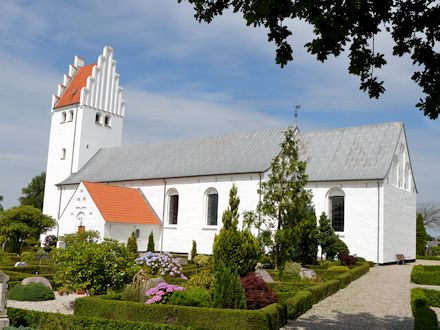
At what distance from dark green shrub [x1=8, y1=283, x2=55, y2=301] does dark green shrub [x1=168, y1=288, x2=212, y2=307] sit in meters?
4.19

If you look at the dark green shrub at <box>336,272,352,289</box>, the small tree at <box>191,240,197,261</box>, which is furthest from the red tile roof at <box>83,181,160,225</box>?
the dark green shrub at <box>336,272,352,289</box>

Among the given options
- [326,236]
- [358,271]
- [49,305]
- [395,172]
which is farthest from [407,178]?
[49,305]

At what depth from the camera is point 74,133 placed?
113ft

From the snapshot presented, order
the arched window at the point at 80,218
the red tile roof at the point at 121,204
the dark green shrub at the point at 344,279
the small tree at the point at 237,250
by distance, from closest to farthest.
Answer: the small tree at the point at 237,250, the dark green shrub at the point at 344,279, the red tile roof at the point at 121,204, the arched window at the point at 80,218

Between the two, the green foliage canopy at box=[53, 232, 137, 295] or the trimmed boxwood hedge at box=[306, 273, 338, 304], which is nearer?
the green foliage canopy at box=[53, 232, 137, 295]

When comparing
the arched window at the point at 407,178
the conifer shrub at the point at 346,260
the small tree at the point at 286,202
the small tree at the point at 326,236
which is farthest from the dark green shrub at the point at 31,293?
the arched window at the point at 407,178

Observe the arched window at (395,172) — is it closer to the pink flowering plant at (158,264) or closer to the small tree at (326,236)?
the small tree at (326,236)

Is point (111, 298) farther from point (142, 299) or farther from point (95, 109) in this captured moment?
point (95, 109)

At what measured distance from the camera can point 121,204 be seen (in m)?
28.5

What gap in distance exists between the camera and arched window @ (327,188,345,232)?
81.3ft

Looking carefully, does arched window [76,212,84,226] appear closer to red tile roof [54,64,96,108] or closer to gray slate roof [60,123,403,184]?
gray slate roof [60,123,403,184]

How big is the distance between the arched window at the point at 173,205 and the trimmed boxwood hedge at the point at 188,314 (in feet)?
66.2

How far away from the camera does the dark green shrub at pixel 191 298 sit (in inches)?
376

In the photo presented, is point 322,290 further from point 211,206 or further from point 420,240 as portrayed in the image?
point 420,240
